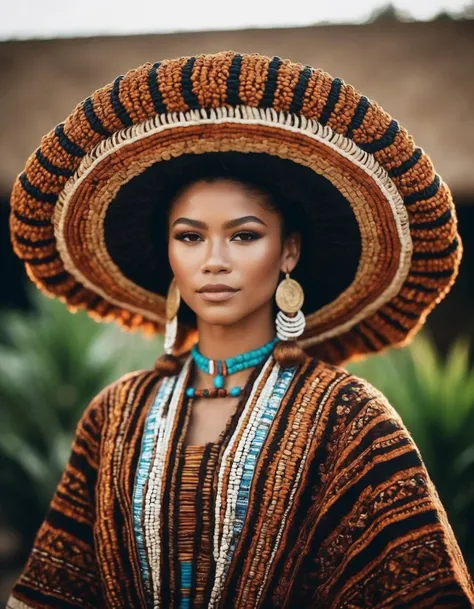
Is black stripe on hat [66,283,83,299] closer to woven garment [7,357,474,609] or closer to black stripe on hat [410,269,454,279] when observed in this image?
woven garment [7,357,474,609]

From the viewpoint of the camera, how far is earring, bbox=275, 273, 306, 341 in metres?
2.08

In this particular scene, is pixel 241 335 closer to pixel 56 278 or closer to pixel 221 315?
pixel 221 315

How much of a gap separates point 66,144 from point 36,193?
176 millimetres

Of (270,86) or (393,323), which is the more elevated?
(270,86)

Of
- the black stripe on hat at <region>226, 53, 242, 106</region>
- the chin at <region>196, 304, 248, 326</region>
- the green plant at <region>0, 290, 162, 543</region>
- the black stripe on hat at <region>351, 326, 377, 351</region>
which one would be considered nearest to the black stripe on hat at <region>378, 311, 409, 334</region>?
the black stripe on hat at <region>351, 326, 377, 351</region>

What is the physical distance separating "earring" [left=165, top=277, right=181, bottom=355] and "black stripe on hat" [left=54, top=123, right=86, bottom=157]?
1.71 feet

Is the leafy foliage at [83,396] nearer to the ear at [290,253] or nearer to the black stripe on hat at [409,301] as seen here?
the black stripe on hat at [409,301]

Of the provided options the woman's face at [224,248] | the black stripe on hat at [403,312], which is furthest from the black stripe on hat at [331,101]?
the black stripe on hat at [403,312]

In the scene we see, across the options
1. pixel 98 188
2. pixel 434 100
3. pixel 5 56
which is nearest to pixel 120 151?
pixel 98 188

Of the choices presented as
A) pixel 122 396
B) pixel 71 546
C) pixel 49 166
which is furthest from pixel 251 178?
pixel 71 546

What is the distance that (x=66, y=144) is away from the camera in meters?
1.90

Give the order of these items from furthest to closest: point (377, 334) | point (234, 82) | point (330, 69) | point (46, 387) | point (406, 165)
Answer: point (330, 69), point (46, 387), point (377, 334), point (406, 165), point (234, 82)

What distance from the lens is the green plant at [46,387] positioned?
4625mm

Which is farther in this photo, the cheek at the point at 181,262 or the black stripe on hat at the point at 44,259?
the black stripe on hat at the point at 44,259
